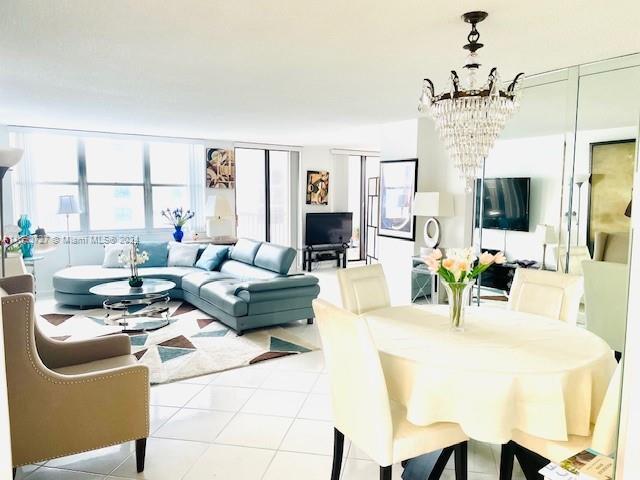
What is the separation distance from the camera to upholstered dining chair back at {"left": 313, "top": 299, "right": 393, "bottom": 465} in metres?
1.85

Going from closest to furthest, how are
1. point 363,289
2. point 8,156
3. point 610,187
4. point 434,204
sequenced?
point 8,156, point 363,289, point 610,187, point 434,204

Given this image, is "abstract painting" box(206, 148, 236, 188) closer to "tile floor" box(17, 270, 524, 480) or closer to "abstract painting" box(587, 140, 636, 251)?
"tile floor" box(17, 270, 524, 480)

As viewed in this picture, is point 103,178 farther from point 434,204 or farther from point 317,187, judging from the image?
point 434,204

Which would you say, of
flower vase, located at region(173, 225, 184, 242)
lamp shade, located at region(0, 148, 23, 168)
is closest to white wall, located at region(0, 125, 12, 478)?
lamp shade, located at region(0, 148, 23, 168)

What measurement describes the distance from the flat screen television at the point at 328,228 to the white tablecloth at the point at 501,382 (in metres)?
6.38

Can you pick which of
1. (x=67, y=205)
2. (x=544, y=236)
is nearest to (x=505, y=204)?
(x=544, y=236)

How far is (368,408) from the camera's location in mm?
1905

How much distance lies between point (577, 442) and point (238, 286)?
3.47 meters

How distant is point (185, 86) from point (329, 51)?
1.56 metres

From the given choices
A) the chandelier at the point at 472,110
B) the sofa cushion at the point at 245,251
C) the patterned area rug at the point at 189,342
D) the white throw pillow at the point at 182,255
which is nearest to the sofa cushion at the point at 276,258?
the sofa cushion at the point at 245,251

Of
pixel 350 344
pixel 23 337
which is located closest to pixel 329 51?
pixel 350 344

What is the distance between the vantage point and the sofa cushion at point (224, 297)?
455 centimetres

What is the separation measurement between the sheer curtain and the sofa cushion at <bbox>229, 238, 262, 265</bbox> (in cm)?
159

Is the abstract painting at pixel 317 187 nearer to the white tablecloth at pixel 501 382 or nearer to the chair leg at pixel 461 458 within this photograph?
the white tablecloth at pixel 501 382
